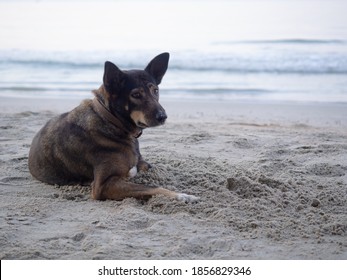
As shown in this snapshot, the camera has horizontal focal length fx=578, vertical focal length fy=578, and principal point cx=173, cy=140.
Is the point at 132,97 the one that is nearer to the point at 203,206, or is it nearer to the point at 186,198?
the point at 186,198

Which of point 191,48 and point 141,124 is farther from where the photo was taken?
point 191,48

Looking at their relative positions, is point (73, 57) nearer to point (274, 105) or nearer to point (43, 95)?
point (43, 95)

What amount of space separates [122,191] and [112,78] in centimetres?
103

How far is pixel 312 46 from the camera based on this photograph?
2062cm

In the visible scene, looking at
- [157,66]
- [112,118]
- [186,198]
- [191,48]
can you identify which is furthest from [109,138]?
[191,48]

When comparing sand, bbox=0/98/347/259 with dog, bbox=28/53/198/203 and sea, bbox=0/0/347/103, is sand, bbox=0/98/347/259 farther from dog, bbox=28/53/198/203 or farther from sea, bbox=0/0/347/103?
sea, bbox=0/0/347/103

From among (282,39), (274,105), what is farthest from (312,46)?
(274,105)

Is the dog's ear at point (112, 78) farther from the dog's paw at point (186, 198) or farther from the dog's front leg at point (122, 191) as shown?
the dog's paw at point (186, 198)

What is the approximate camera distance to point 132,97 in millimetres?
5289

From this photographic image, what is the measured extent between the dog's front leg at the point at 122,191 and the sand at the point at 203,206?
0.09 meters

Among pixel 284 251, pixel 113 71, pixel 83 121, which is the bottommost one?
pixel 284 251

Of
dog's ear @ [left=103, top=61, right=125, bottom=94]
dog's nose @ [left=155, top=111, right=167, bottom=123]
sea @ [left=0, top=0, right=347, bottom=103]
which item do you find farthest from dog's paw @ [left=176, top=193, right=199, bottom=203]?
sea @ [left=0, top=0, right=347, bottom=103]

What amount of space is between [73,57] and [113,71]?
1437cm

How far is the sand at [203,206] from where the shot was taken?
402cm
